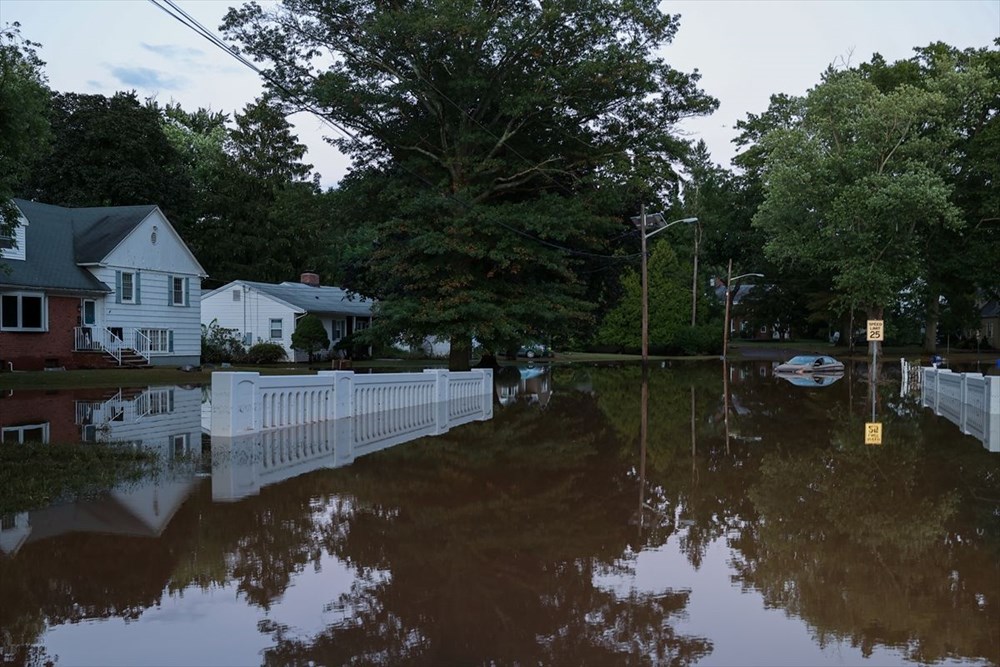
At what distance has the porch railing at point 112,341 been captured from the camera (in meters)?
38.2

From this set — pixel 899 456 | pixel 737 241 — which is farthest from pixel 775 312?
pixel 899 456

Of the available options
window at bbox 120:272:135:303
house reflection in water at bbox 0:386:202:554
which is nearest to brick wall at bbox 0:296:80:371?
window at bbox 120:272:135:303

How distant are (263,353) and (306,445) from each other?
119ft

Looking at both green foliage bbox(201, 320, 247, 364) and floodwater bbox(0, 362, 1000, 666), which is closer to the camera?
floodwater bbox(0, 362, 1000, 666)

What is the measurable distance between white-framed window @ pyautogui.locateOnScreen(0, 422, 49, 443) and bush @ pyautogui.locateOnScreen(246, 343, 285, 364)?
103ft

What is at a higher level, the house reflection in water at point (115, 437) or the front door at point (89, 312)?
the front door at point (89, 312)

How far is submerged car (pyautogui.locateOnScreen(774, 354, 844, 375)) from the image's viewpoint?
42812mm

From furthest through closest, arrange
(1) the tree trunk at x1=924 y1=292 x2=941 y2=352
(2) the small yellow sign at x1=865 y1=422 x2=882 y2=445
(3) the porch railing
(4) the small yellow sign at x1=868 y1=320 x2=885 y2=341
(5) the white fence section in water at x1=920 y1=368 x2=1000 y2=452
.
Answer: (1) the tree trunk at x1=924 y1=292 x2=941 y2=352 → (3) the porch railing → (4) the small yellow sign at x1=868 y1=320 x2=885 y2=341 → (5) the white fence section in water at x1=920 y1=368 x2=1000 y2=452 → (2) the small yellow sign at x1=865 y1=422 x2=882 y2=445

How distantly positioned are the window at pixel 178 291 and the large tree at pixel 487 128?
1205 cm

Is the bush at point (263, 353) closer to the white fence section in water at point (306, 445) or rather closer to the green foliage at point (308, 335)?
the green foliage at point (308, 335)

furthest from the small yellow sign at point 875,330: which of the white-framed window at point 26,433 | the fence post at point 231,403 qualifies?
the white-framed window at point 26,433

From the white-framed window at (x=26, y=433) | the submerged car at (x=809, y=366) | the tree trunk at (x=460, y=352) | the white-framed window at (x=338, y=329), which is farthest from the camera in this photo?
the white-framed window at (x=338, y=329)

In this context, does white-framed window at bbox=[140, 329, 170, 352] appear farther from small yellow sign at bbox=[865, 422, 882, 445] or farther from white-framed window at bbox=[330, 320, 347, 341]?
small yellow sign at bbox=[865, 422, 882, 445]

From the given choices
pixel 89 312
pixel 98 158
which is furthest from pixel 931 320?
pixel 98 158
